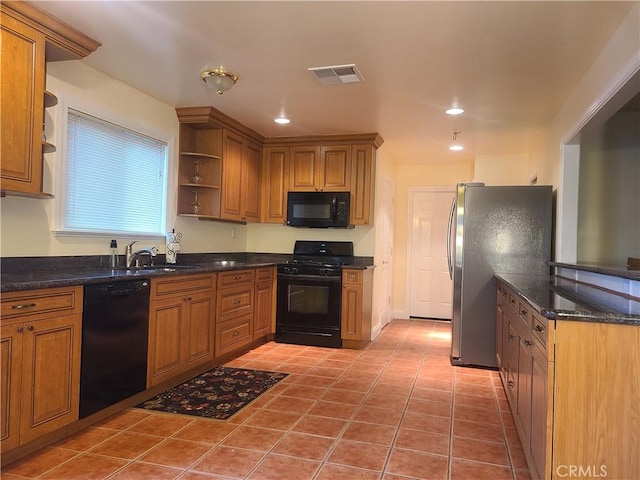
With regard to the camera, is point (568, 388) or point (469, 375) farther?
point (469, 375)

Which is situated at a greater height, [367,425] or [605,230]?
[605,230]

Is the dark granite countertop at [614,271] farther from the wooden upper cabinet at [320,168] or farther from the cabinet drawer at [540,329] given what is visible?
the wooden upper cabinet at [320,168]

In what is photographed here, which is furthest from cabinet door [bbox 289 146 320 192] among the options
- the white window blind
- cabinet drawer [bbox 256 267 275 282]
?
the white window blind

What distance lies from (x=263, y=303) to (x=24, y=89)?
2.93 m

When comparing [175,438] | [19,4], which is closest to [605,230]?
[175,438]

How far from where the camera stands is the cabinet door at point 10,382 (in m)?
1.97

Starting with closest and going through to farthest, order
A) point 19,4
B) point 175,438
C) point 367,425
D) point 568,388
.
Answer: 1. point 568,388
2. point 19,4
3. point 175,438
4. point 367,425

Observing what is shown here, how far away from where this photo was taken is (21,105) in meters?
2.32

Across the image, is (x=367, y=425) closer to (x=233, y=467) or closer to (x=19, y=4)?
(x=233, y=467)

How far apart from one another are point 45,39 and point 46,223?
1.12 m

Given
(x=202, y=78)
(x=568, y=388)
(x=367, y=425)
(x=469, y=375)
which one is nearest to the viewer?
(x=568, y=388)

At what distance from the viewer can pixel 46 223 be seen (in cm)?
282

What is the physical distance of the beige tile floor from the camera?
210 cm

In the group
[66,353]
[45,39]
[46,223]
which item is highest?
[45,39]
